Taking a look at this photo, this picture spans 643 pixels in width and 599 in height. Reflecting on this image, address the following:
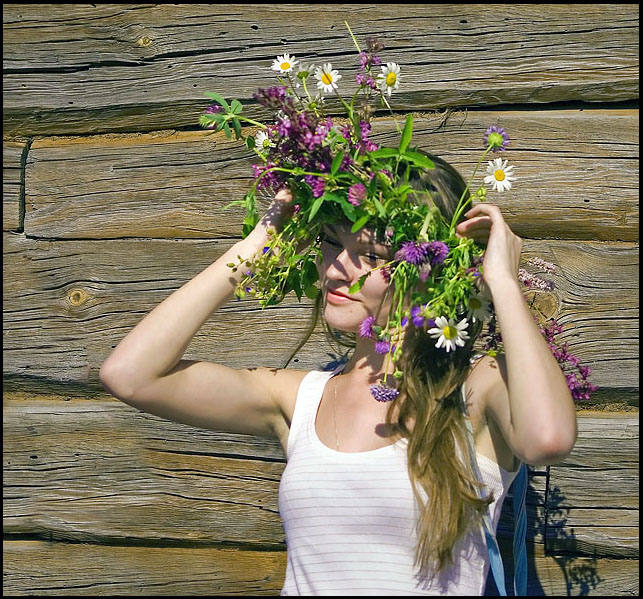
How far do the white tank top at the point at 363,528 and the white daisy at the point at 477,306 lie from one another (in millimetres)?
335

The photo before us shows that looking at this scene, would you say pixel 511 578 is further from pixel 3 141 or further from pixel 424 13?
pixel 3 141

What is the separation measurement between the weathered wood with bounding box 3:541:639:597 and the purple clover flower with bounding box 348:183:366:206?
4.17 ft

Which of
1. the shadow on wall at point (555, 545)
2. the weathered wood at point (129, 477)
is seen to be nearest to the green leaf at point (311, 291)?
the weathered wood at point (129, 477)

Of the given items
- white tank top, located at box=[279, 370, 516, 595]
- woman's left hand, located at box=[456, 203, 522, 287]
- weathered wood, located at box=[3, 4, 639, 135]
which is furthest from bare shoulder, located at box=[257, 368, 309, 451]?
weathered wood, located at box=[3, 4, 639, 135]

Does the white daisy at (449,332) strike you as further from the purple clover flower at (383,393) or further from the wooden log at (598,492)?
the wooden log at (598,492)

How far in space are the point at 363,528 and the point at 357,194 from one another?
763mm

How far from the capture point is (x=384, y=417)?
226 cm

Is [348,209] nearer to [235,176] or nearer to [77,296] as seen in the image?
[235,176]

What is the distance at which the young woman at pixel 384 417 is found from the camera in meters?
2.01

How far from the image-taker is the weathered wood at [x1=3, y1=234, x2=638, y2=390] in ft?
8.77

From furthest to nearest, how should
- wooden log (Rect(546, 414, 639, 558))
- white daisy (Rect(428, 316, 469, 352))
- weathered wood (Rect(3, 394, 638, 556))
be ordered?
weathered wood (Rect(3, 394, 638, 556)) < wooden log (Rect(546, 414, 639, 558)) < white daisy (Rect(428, 316, 469, 352))

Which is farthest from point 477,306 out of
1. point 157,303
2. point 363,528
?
point 157,303

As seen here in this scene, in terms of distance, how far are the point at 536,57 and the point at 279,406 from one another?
4.10ft

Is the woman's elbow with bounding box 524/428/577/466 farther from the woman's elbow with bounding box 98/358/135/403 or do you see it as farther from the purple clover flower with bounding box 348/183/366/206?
the woman's elbow with bounding box 98/358/135/403
